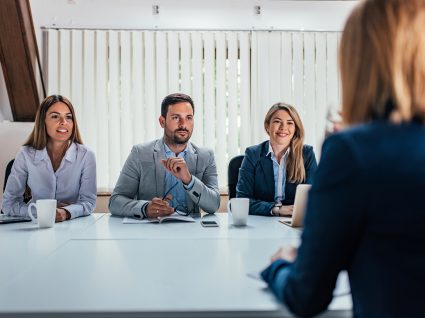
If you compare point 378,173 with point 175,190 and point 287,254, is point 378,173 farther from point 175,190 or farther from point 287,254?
point 175,190

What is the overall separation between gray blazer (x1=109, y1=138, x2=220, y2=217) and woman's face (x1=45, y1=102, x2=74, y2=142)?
0.45 meters

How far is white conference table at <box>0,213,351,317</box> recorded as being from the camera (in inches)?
33.3

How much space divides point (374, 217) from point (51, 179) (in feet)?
7.36

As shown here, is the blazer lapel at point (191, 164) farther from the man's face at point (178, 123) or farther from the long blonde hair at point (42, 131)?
the long blonde hair at point (42, 131)

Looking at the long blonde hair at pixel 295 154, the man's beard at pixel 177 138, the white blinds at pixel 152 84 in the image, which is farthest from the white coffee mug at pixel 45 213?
the white blinds at pixel 152 84

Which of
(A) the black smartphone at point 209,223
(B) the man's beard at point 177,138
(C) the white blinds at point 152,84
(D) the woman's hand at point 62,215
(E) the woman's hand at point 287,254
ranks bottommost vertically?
(A) the black smartphone at point 209,223

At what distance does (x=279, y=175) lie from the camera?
279 centimetres

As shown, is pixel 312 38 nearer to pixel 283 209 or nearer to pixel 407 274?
pixel 283 209

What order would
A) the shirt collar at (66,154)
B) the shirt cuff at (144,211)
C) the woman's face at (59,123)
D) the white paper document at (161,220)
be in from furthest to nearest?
the woman's face at (59,123) → the shirt collar at (66,154) → the shirt cuff at (144,211) → the white paper document at (161,220)

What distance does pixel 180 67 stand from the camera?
4195 mm

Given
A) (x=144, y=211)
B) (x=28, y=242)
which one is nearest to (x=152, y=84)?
(x=144, y=211)

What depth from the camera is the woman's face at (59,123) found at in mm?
A: 2688

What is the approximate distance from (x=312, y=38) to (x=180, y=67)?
137cm

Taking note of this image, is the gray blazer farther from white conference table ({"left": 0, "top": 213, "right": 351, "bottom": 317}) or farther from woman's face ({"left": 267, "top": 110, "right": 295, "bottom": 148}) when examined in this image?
white conference table ({"left": 0, "top": 213, "right": 351, "bottom": 317})
